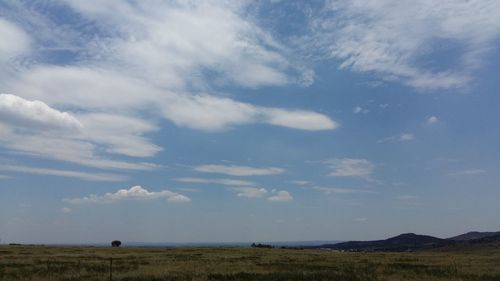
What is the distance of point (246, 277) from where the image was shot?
31.5 m

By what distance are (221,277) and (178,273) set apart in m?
3.43

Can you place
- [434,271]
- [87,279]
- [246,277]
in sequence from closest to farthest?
[87,279] → [246,277] → [434,271]

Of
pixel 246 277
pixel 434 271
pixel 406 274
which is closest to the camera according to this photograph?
pixel 246 277

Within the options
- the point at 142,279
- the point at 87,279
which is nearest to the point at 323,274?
the point at 142,279

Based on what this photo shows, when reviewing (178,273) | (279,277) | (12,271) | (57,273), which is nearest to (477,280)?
(279,277)

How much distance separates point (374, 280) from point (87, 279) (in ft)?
56.3

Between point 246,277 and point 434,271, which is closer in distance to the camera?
point 246,277

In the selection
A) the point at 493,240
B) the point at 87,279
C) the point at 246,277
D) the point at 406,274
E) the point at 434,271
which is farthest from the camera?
the point at 493,240

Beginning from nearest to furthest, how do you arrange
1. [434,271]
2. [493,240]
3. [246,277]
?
[246,277] → [434,271] → [493,240]

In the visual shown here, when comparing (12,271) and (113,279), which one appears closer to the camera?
(113,279)

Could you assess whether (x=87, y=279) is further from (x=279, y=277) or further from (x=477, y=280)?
(x=477, y=280)

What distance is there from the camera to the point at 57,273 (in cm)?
3256

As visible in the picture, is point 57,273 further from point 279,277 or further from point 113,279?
point 279,277

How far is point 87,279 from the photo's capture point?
29.6 m
